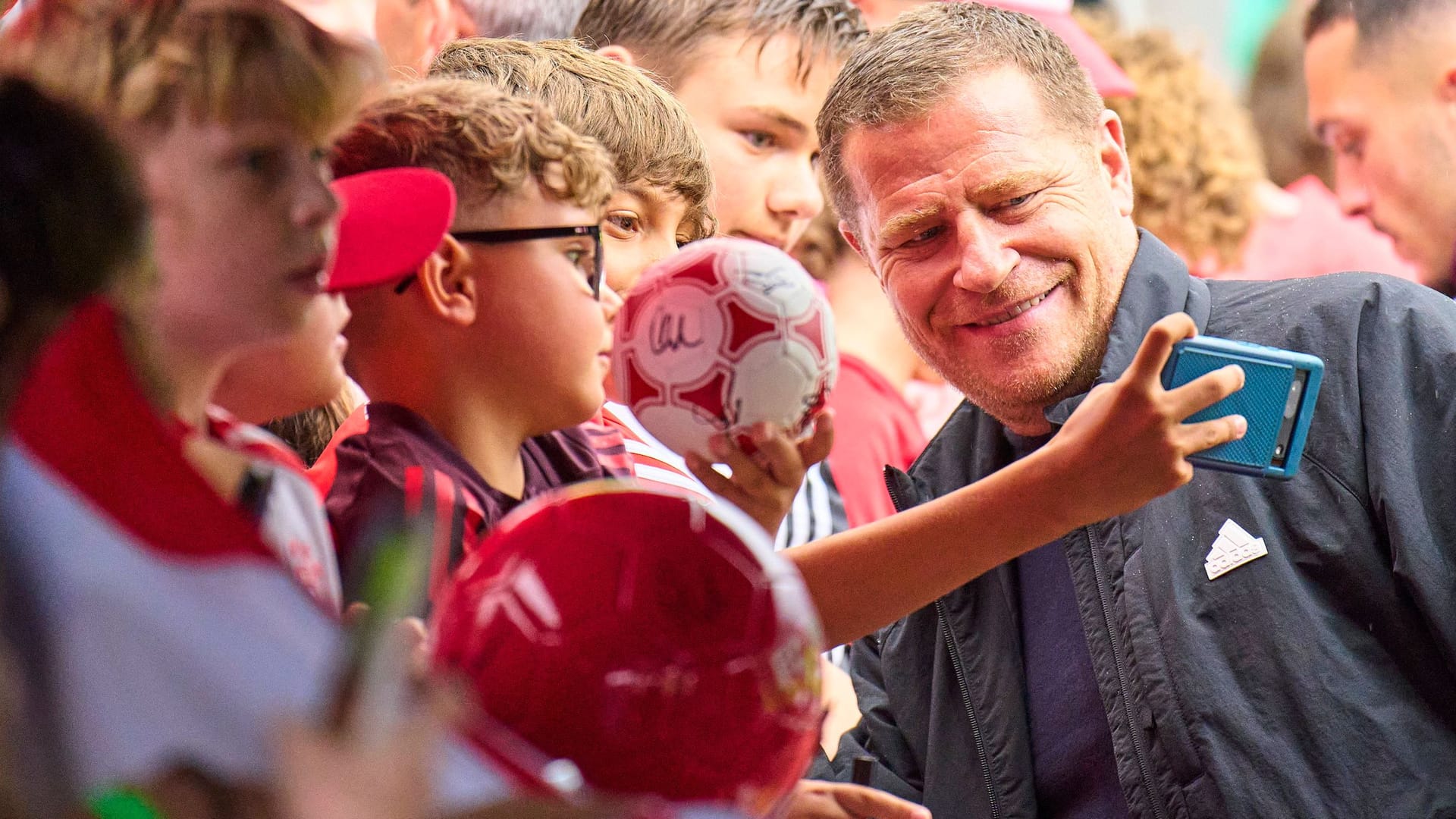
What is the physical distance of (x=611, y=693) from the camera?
40.6 inches

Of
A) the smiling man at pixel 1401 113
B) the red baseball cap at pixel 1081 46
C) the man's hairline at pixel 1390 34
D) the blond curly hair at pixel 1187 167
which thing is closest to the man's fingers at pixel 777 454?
the red baseball cap at pixel 1081 46

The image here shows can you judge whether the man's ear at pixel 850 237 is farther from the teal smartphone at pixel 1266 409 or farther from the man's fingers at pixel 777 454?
the man's fingers at pixel 777 454

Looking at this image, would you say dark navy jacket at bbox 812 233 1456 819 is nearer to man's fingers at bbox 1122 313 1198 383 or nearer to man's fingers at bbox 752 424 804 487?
man's fingers at bbox 1122 313 1198 383

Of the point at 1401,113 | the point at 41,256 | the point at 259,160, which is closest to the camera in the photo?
the point at 41,256

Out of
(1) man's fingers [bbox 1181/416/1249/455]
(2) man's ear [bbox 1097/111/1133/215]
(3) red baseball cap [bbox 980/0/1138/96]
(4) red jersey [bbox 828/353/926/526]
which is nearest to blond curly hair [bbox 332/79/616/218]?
(1) man's fingers [bbox 1181/416/1249/455]

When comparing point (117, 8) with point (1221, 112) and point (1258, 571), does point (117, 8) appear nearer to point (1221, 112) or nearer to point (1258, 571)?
point (1258, 571)

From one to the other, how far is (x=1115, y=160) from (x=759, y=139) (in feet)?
2.56

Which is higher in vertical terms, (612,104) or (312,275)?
(312,275)

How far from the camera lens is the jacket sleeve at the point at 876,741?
8.71 ft

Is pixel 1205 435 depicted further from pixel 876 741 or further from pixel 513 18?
pixel 513 18

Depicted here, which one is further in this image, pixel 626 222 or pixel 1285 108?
pixel 1285 108

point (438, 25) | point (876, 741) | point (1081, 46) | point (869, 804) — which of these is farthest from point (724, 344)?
point (1081, 46)

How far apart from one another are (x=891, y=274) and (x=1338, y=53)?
2.54 meters

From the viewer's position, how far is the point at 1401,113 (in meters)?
4.42
